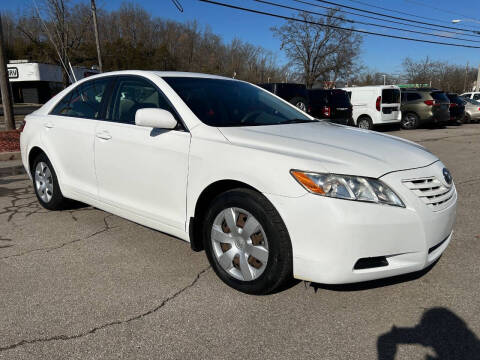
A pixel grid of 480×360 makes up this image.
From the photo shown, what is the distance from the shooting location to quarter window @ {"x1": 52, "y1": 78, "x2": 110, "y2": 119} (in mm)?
3965

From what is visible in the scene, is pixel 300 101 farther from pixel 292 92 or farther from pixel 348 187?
pixel 348 187

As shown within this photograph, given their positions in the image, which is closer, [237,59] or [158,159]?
[158,159]

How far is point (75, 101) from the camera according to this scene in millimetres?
4305

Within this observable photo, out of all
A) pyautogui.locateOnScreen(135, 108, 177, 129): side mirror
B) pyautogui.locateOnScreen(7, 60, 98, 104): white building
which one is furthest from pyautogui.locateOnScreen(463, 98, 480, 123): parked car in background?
pyautogui.locateOnScreen(7, 60, 98, 104): white building

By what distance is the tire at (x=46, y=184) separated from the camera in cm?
442

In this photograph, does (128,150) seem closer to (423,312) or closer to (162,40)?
(423,312)

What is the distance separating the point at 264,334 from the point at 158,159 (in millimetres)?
1557

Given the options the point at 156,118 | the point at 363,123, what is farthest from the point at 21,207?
the point at 363,123

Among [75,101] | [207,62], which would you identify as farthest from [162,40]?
[75,101]

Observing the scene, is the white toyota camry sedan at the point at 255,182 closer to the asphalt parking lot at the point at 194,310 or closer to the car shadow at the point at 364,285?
the asphalt parking lot at the point at 194,310

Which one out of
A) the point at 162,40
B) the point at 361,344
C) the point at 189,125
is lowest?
the point at 361,344

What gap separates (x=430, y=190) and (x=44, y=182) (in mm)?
4050

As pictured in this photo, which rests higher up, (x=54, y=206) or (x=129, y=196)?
(x=129, y=196)

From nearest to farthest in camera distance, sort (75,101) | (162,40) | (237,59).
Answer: (75,101) < (237,59) < (162,40)
